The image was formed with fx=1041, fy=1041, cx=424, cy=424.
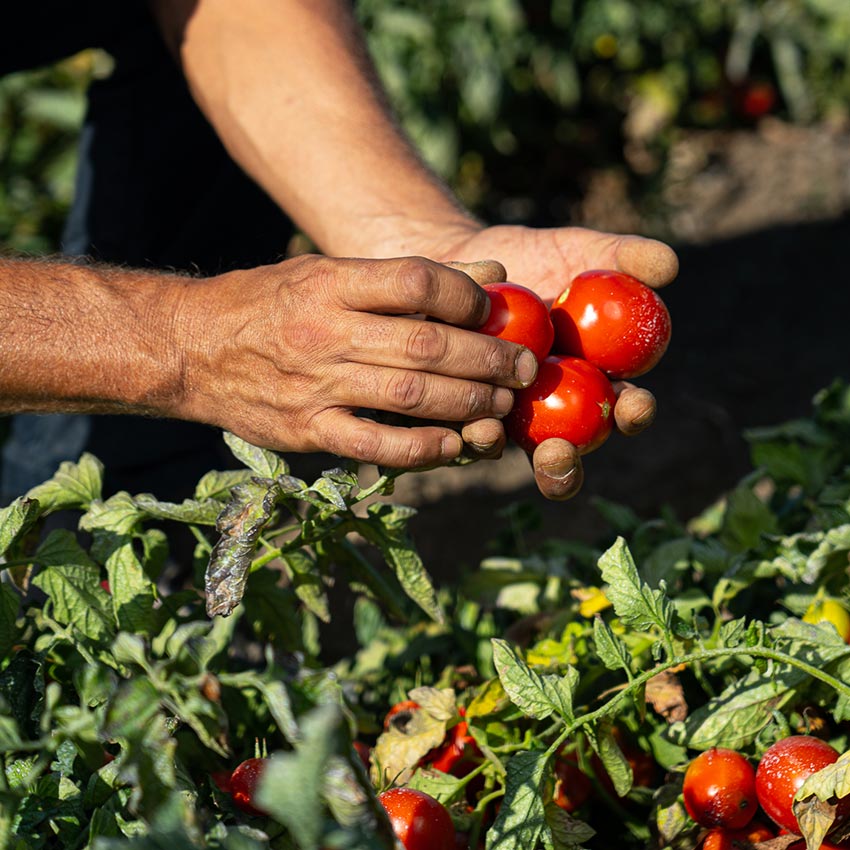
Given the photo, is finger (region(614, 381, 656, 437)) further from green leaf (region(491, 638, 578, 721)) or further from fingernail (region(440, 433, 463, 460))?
green leaf (region(491, 638, 578, 721))

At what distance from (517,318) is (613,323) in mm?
182

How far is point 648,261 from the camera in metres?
1.68

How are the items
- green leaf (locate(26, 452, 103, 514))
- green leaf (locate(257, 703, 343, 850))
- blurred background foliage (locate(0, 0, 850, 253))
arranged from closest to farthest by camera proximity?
green leaf (locate(257, 703, 343, 850)) < green leaf (locate(26, 452, 103, 514)) < blurred background foliage (locate(0, 0, 850, 253))

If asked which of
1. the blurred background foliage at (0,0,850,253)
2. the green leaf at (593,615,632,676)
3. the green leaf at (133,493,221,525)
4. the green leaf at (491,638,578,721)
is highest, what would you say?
the green leaf at (133,493,221,525)

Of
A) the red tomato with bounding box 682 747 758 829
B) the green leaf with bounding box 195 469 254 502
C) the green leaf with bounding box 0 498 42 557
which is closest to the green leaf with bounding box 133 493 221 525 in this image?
the green leaf with bounding box 195 469 254 502

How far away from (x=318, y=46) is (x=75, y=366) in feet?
3.42

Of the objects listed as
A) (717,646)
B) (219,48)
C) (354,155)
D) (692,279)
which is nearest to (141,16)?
(219,48)

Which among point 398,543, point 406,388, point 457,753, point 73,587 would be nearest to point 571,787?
point 457,753

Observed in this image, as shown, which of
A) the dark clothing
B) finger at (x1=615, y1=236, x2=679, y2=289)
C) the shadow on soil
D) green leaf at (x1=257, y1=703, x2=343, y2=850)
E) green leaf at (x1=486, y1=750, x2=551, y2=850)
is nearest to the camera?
green leaf at (x1=257, y1=703, x2=343, y2=850)

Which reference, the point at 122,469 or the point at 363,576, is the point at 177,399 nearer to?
the point at 363,576

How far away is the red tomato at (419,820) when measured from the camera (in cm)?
128

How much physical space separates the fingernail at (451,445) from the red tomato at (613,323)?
12.8 inches

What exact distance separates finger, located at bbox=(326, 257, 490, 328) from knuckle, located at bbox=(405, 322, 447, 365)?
23mm

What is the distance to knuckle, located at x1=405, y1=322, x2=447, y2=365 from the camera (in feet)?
4.48
